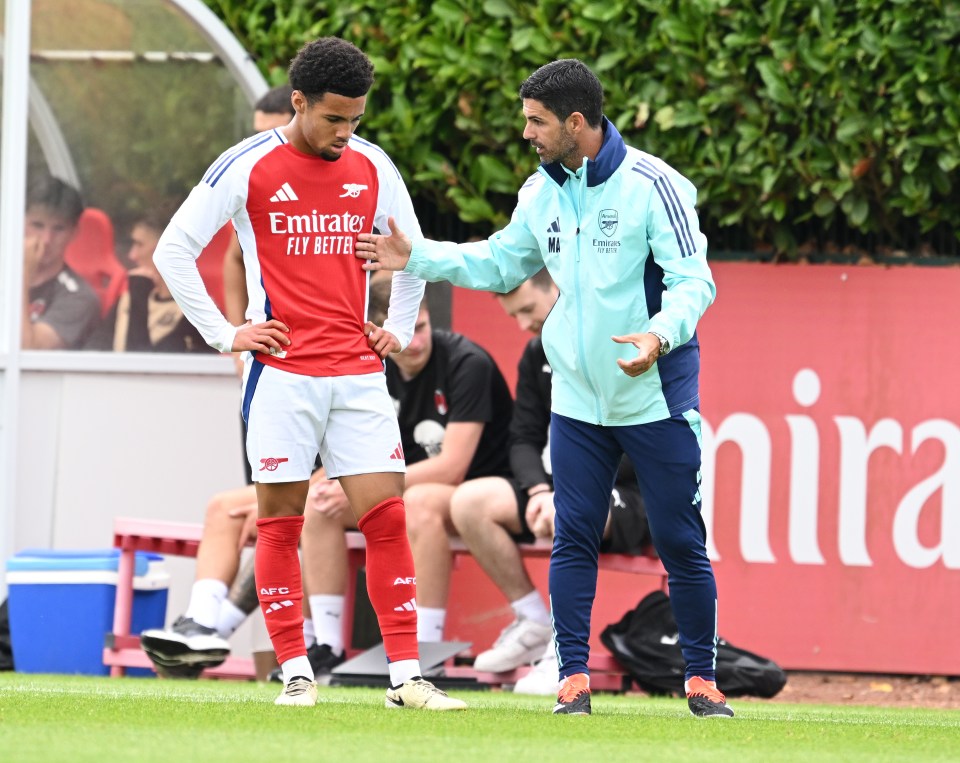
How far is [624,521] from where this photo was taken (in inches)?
295

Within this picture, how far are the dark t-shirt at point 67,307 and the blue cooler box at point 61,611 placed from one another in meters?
1.46

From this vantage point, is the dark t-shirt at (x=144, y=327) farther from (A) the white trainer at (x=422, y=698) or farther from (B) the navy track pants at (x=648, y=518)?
(A) the white trainer at (x=422, y=698)

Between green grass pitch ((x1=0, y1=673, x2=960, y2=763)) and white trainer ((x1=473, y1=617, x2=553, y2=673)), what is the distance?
1.46 meters

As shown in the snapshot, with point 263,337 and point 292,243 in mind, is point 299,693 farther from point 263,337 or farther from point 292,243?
point 292,243

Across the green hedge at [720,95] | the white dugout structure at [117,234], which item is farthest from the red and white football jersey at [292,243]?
the white dugout structure at [117,234]

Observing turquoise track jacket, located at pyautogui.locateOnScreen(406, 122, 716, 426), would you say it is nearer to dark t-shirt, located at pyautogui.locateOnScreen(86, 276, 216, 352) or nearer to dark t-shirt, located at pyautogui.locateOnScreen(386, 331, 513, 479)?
dark t-shirt, located at pyautogui.locateOnScreen(386, 331, 513, 479)

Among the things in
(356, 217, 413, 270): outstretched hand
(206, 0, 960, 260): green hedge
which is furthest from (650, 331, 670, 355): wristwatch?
(206, 0, 960, 260): green hedge

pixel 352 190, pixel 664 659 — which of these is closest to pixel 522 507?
pixel 664 659

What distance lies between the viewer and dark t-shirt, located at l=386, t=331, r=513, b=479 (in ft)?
25.8

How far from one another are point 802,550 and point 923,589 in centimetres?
60

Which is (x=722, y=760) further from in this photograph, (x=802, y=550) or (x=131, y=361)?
(x=131, y=361)

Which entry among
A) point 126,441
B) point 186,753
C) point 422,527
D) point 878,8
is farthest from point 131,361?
point 186,753

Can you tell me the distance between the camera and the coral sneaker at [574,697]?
5438 mm

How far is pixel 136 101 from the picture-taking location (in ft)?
30.6
